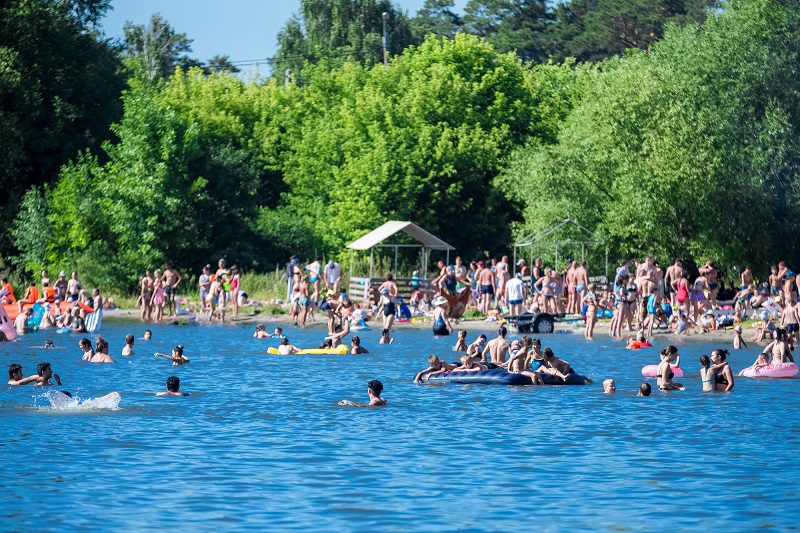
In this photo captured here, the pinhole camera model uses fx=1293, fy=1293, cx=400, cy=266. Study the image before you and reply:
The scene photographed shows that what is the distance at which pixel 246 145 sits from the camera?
190ft

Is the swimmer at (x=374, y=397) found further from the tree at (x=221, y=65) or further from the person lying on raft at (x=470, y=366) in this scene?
the tree at (x=221, y=65)

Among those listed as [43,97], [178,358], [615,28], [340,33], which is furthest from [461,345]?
[615,28]

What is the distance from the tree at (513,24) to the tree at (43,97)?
3904 centimetres

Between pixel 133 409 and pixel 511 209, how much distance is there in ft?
102

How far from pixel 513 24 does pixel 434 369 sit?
69.8m

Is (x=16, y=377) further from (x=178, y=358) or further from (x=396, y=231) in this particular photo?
(x=396, y=231)

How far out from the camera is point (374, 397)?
2295cm

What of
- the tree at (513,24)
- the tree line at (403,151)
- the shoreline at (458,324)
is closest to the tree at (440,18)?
the tree at (513,24)

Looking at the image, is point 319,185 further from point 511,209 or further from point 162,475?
point 162,475

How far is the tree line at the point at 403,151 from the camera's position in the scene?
40.6 meters

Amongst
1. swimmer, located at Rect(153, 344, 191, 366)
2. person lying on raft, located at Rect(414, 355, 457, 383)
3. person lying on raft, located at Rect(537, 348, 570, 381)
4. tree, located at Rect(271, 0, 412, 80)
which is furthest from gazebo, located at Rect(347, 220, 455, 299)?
tree, located at Rect(271, 0, 412, 80)

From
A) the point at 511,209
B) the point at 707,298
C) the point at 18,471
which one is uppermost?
the point at 511,209

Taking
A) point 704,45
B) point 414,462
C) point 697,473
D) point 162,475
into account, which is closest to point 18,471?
point 162,475

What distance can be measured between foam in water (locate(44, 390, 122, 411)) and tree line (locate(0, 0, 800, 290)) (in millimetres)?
22153
